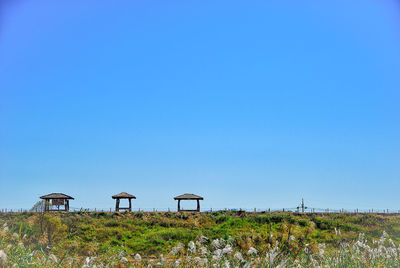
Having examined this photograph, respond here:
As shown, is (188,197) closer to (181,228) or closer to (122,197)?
(122,197)

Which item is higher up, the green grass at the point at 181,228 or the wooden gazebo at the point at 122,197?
the wooden gazebo at the point at 122,197

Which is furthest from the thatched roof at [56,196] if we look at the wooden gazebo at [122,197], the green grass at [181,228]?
the green grass at [181,228]

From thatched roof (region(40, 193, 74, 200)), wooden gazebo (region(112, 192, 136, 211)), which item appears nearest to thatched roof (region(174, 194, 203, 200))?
wooden gazebo (region(112, 192, 136, 211))

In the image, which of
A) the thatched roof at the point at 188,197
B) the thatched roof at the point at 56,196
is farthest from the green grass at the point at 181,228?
the thatched roof at the point at 56,196

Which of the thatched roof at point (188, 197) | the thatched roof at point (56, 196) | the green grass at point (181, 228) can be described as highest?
the thatched roof at point (56, 196)

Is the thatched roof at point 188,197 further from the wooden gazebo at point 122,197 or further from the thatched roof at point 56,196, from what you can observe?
the thatched roof at point 56,196

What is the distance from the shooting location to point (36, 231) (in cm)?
1061

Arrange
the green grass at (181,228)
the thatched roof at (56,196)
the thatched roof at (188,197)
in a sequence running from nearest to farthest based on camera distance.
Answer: the green grass at (181,228), the thatched roof at (188,197), the thatched roof at (56,196)

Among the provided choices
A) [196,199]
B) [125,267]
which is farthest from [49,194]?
[125,267]

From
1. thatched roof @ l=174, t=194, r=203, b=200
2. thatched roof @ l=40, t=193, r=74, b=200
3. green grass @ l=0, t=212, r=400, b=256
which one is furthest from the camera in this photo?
thatched roof @ l=40, t=193, r=74, b=200

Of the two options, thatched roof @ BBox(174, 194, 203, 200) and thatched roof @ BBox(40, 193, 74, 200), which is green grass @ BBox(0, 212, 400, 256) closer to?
thatched roof @ BBox(174, 194, 203, 200)

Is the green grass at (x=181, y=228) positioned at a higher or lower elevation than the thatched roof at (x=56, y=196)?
lower

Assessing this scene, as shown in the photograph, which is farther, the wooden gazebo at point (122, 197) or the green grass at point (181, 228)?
the wooden gazebo at point (122, 197)

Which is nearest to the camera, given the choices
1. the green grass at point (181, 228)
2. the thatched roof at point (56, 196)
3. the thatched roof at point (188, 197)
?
the green grass at point (181, 228)
